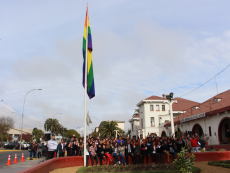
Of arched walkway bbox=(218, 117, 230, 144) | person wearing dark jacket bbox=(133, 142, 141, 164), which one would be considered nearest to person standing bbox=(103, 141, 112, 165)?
person wearing dark jacket bbox=(133, 142, 141, 164)

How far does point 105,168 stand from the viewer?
446 inches

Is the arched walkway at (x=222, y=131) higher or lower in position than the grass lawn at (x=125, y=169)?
higher

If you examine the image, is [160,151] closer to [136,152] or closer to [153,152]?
[153,152]

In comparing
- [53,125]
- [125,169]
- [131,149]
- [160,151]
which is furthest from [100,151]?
[53,125]

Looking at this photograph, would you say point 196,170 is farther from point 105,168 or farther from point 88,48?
point 88,48

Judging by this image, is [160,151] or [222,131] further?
[222,131]

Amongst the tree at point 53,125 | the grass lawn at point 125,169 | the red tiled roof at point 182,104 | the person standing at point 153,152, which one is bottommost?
the grass lawn at point 125,169

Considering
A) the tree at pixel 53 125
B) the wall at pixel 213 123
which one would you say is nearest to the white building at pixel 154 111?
the wall at pixel 213 123

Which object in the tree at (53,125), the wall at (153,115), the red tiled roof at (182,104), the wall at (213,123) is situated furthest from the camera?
the tree at (53,125)

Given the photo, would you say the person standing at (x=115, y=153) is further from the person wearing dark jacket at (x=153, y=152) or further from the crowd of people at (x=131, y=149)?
the person wearing dark jacket at (x=153, y=152)

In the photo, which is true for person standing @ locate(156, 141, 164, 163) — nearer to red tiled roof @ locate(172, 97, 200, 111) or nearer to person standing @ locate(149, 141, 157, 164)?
person standing @ locate(149, 141, 157, 164)

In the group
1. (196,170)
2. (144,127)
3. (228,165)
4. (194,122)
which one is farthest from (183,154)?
(144,127)

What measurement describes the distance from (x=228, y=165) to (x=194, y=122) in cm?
1842

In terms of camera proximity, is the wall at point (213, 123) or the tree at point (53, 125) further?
the tree at point (53, 125)
